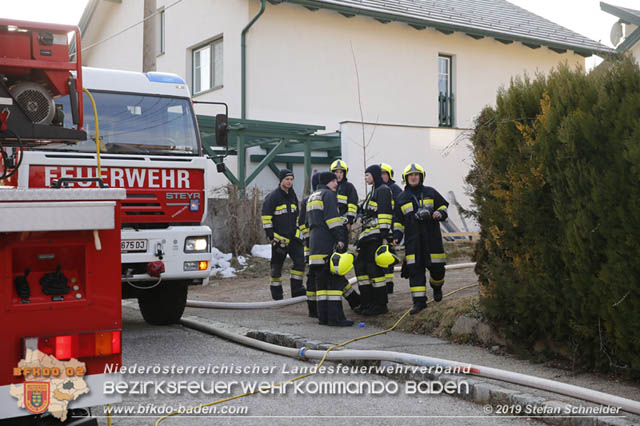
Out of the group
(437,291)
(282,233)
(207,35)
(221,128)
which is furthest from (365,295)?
(207,35)

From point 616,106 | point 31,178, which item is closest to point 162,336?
point 31,178

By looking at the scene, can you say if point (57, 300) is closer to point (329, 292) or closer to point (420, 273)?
point (329, 292)

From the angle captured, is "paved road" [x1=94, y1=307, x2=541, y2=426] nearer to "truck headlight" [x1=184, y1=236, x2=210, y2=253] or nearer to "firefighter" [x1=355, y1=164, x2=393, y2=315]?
"truck headlight" [x1=184, y1=236, x2=210, y2=253]

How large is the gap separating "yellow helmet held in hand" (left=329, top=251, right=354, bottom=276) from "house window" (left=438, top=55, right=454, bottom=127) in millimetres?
13861

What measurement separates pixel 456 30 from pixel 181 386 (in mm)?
16903

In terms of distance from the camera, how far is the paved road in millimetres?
5199

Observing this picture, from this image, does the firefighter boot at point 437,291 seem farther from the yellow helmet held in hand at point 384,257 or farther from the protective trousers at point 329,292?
the protective trousers at point 329,292

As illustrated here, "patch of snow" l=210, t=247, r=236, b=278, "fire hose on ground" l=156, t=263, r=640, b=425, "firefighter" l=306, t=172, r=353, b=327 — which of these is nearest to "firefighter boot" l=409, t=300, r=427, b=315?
"fire hose on ground" l=156, t=263, r=640, b=425

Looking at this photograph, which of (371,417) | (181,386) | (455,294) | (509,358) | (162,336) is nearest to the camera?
(371,417)

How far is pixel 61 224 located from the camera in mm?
3703

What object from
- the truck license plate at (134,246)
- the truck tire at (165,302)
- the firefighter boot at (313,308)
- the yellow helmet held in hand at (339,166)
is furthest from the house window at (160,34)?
the truck license plate at (134,246)

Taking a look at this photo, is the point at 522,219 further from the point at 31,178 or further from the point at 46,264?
the point at 31,178

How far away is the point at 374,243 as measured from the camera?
936cm

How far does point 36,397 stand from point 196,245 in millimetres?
4798
